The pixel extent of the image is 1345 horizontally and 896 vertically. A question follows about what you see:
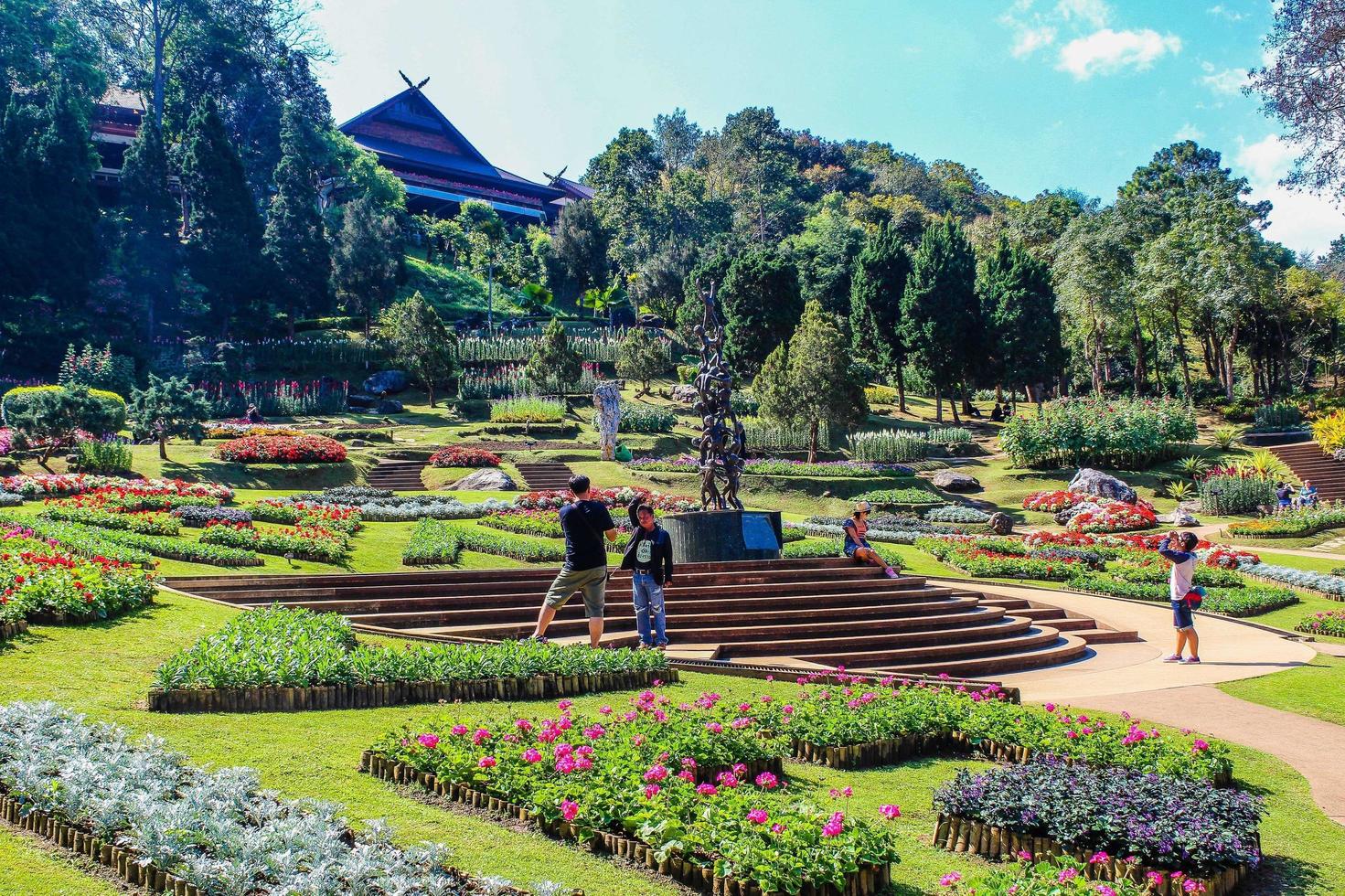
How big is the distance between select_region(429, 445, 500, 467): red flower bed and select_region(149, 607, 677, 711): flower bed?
69.6ft

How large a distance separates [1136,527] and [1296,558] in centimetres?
432

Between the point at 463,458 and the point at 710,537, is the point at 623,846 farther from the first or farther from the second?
the point at 463,458

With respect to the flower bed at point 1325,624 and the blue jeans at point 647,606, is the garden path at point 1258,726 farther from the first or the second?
the flower bed at point 1325,624

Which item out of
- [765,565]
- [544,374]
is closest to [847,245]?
[544,374]

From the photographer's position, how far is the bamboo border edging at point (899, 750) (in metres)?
8.42

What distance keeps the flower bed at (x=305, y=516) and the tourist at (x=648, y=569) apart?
8668mm

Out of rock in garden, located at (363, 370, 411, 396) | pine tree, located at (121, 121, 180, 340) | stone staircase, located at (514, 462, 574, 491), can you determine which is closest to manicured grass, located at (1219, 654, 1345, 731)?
stone staircase, located at (514, 462, 574, 491)

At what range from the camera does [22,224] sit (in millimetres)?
43375

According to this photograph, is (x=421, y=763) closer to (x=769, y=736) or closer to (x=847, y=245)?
(x=769, y=736)

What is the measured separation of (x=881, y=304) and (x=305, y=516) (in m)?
34.2

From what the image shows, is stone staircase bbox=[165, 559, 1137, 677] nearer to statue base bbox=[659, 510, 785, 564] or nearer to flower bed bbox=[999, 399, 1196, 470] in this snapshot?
statue base bbox=[659, 510, 785, 564]

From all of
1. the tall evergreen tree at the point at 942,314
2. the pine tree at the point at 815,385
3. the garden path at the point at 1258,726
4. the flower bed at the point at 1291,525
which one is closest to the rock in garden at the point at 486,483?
the pine tree at the point at 815,385

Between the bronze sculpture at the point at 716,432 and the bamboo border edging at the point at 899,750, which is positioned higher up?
the bronze sculpture at the point at 716,432

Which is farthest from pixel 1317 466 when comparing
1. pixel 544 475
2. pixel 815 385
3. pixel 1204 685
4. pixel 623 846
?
pixel 623 846
